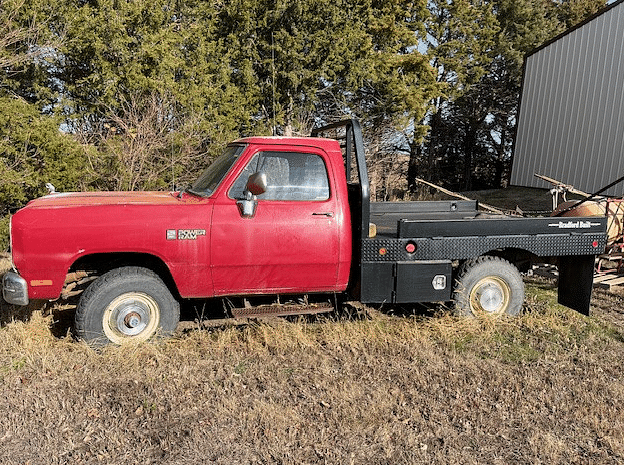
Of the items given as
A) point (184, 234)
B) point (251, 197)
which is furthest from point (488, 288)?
point (184, 234)

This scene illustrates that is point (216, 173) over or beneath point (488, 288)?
over

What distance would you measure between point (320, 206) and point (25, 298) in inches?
106

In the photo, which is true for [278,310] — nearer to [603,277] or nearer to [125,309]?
[125,309]

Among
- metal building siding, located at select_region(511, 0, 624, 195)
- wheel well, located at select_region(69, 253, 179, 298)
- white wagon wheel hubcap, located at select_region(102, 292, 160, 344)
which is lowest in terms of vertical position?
white wagon wheel hubcap, located at select_region(102, 292, 160, 344)

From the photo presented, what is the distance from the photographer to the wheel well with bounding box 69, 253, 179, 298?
4773 mm

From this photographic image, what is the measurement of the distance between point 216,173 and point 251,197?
21.8 inches

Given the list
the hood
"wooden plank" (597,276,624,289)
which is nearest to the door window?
the hood

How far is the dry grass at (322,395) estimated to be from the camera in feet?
11.1

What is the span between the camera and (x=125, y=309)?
15.4 feet

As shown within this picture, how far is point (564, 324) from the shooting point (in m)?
5.71

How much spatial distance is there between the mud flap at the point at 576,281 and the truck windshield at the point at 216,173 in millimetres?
3966

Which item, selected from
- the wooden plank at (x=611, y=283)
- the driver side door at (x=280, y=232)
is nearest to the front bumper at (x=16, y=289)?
the driver side door at (x=280, y=232)

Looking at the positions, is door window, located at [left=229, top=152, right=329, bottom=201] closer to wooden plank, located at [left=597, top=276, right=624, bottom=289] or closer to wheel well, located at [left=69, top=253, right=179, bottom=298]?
wheel well, located at [left=69, top=253, right=179, bottom=298]

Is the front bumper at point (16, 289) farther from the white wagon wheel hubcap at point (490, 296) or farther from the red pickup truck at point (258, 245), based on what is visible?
the white wagon wheel hubcap at point (490, 296)
